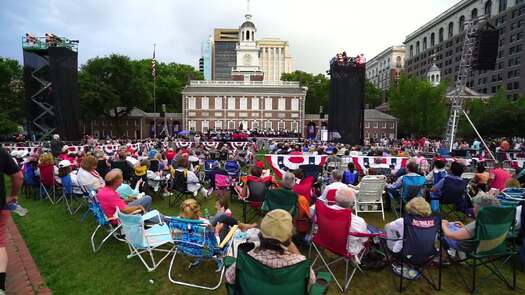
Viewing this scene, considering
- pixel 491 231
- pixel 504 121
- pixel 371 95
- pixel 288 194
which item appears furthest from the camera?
pixel 371 95

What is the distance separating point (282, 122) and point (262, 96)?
5.07m

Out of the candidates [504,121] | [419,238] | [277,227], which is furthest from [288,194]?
[504,121]

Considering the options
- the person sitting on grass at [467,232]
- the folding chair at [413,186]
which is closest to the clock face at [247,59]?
the folding chair at [413,186]

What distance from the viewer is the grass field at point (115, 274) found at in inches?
147

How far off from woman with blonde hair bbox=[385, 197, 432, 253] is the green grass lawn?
0.57 metres

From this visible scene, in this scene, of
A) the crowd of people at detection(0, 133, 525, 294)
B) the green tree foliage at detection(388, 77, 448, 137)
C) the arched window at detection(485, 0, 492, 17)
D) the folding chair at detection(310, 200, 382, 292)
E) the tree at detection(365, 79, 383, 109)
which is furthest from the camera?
the tree at detection(365, 79, 383, 109)

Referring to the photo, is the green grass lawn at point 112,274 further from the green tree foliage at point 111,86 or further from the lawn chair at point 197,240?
the green tree foliage at point 111,86

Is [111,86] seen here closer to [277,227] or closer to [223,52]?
[277,227]

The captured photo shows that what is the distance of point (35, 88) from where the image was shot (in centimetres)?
2547

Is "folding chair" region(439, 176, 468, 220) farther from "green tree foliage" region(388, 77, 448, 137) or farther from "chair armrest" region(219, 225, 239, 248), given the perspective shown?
"green tree foliage" region(388, 77, 448, 137)

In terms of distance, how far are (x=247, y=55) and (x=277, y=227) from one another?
58456mm

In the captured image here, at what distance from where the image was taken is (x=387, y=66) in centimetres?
10156

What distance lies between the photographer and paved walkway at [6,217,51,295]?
3.63 metres

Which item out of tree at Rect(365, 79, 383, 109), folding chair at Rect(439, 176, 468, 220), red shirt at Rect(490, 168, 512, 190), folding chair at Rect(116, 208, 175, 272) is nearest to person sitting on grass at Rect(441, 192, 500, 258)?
folding chair at Rect(439, 176, 468, 220)
